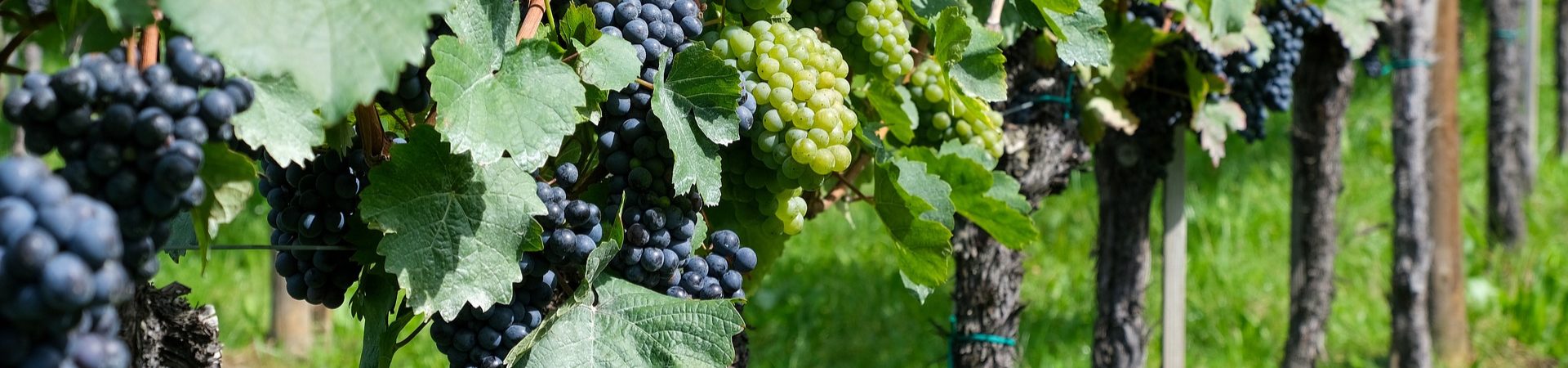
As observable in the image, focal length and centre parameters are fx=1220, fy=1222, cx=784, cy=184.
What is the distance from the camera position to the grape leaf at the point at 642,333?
1051 mm

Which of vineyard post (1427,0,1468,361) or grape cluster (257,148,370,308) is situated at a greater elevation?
grape cluster (257,148,370,308)

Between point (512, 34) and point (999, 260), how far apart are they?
136 cm

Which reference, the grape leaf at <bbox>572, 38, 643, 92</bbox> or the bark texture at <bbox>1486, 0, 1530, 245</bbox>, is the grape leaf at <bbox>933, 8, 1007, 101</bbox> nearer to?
the grape leaf at <bbox>572, 38, 643, 92</bbox>

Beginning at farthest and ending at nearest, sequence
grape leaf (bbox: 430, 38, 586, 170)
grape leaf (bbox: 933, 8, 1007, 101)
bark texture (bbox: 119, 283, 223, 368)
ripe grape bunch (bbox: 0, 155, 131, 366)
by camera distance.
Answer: grape leaf (bbox: 933, 8, 1007, 101) → bark texture (bbox: 119, 283, 223, 368) → grape leaf (bbox: 430, 38, 586, 170) → ripe grape bunch (bbox: 0, 155, 131, 366)

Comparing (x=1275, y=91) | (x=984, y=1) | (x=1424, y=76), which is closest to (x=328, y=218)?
(x=984, y=1)

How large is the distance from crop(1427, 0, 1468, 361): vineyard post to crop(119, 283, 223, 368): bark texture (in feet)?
11.1

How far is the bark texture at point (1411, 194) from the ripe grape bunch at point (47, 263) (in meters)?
3.45

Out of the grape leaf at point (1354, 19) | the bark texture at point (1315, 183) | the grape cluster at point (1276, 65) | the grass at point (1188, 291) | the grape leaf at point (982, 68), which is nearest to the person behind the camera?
the grape leaf at point (982, 68)

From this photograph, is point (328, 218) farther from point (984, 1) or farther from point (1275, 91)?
point (1275, 91)

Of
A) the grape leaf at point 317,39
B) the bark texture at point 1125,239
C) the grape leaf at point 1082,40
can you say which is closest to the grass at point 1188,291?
the bark texture at point 1125,239

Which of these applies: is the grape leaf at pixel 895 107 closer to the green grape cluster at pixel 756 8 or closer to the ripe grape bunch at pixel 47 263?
the green grape cluster at pixel 756 8

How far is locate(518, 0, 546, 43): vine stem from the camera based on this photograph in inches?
40.4

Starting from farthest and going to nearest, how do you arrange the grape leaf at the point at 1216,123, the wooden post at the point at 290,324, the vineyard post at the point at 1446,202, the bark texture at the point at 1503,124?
1. the bark texture at the point at 1503,124
2. the wooden post at the point at 290,324
3. the vineyard post at the point at 1446,202
4. the grape leaf at the point at 1216,123

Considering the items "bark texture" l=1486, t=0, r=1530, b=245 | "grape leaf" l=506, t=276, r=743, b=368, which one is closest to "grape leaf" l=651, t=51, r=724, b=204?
"grape leaf" l=506, t=276, r=743, b=368
